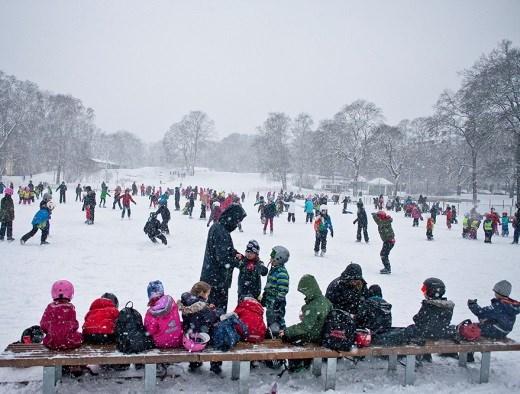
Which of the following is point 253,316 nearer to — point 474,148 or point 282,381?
point 282,381

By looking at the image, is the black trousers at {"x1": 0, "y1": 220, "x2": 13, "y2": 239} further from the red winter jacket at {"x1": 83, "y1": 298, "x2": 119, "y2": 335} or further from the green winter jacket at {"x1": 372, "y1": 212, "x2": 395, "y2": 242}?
the green winter jacket at {"x1": 372, "y1": 212, "x2": 395, "y2": 242}

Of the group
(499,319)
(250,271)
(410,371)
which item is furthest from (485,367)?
(250,271)

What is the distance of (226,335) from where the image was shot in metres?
3.88

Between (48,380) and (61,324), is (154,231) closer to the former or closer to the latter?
(61,324)

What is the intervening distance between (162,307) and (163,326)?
0.18m

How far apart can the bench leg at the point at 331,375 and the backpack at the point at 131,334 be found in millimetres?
1811

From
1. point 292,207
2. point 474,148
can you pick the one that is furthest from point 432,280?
point 474,148

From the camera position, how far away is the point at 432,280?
4605 mm

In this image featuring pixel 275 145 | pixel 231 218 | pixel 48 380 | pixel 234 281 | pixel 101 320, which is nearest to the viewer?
pixel 48 380

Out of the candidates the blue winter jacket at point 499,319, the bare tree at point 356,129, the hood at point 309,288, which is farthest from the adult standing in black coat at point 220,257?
the bare tree at point 356,129

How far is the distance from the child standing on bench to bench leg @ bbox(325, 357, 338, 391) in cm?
207

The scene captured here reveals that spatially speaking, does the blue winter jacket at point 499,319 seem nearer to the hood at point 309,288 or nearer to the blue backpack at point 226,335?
the hood at point 309,288

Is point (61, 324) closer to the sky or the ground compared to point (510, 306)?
closer to the ground

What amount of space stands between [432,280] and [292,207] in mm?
18399
